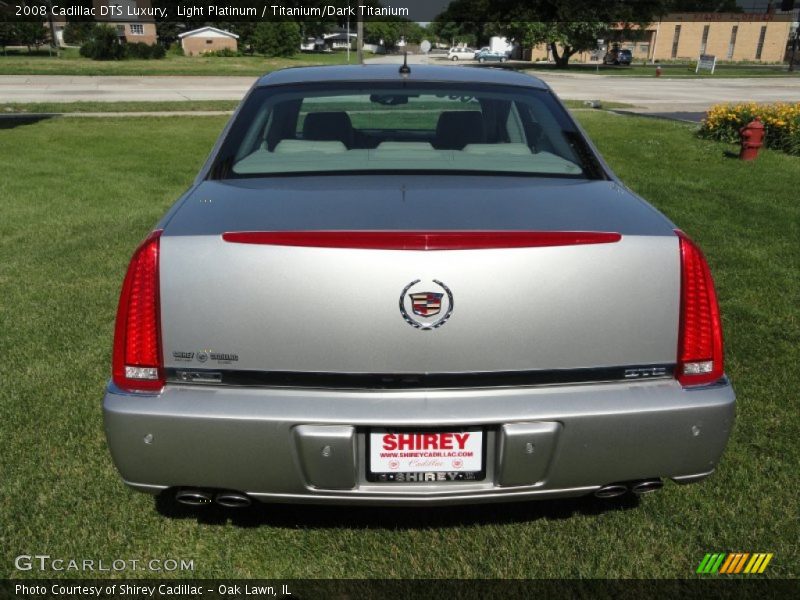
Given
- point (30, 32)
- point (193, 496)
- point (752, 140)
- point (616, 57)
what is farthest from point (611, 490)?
point (30, 32)

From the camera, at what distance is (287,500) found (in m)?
2.26

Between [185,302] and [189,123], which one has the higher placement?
[185,302]

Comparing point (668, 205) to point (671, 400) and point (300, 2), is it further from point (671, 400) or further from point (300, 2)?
point (300, 2)

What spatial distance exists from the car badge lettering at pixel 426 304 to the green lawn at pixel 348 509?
1.04 meters

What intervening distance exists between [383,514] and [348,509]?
15 centimetres

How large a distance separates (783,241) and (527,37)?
4728 cm

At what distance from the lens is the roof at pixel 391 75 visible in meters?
3.36

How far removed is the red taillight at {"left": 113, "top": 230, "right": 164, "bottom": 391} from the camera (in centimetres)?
213

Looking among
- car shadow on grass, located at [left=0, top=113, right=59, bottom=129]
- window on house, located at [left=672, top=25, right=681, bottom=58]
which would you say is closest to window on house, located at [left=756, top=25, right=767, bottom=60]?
window on house, located at [left=672, top=25, right=681, bottom=58]

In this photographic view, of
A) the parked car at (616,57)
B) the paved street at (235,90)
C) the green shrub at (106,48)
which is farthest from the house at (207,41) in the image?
the paved street at (235,90)

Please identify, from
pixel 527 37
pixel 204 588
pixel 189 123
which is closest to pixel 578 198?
pixel 204 588

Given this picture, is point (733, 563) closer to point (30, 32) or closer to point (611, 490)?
point (611, 490)

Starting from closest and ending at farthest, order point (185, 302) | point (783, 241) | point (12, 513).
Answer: point (185, 302) → point (12, 513) → point (783, 241)

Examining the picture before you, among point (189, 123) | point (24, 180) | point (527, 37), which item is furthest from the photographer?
point (527, 37)
